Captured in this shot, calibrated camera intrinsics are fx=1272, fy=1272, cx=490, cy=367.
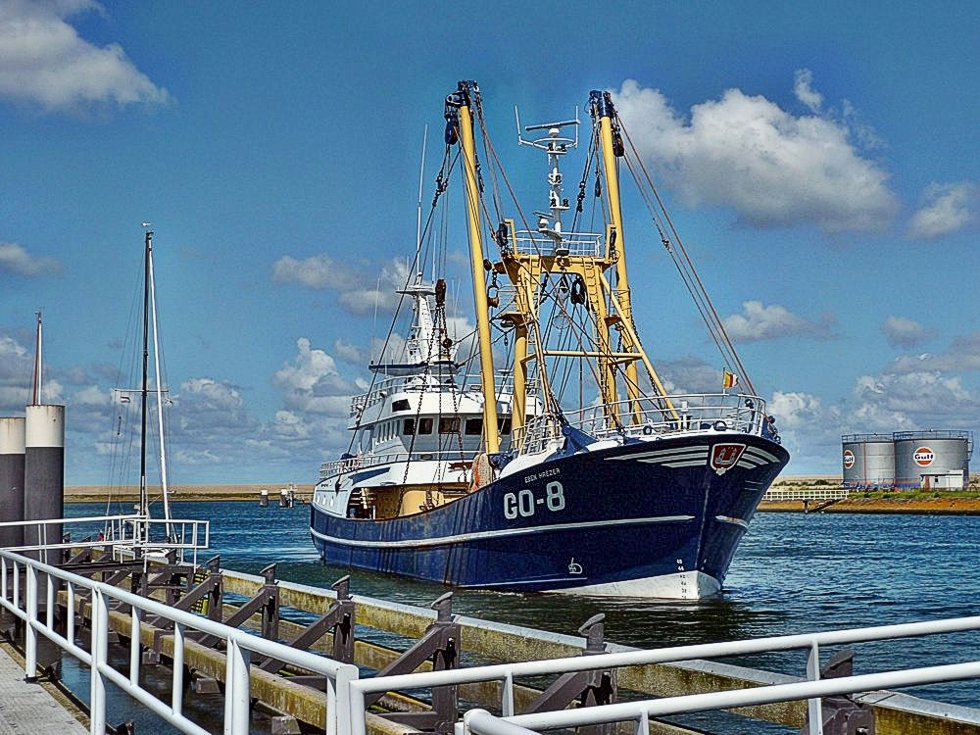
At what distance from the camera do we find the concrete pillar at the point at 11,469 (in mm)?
19906

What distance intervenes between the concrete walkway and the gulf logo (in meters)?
105

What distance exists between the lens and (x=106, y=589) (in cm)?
930

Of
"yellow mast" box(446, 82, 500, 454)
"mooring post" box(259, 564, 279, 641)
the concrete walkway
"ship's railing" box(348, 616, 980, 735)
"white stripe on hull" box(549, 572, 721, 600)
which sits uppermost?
"yellow mast" box(446, 82, 500, 454)


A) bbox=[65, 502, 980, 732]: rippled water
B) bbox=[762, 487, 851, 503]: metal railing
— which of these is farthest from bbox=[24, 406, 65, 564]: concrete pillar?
bbox=[762, 487, 851, 503]: metal railing

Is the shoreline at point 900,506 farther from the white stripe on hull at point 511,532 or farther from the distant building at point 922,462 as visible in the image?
the white stripe on hull at point 511,532

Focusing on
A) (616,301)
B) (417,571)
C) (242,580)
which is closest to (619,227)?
(616,301)

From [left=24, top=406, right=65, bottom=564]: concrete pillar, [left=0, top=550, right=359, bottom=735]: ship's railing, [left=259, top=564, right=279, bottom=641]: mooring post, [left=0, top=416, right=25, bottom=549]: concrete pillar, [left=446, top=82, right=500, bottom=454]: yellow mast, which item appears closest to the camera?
[left=0, top=550, right=359, bottom=735]: ship's railing

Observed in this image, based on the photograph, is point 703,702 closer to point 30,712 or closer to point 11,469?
point 30,712

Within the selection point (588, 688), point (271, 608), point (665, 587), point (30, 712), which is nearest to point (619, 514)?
point (665, 587)

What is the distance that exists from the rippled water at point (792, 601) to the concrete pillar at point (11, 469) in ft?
30.0

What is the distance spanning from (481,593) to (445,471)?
811 centimetres

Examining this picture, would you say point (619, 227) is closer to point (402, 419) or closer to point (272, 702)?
point (402, 419)

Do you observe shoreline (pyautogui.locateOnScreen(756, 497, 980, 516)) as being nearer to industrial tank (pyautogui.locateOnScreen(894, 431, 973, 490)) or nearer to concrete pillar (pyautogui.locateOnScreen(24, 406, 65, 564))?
industrial tank (pyautogui.locateOnScreen(894, 431, 973, 490))

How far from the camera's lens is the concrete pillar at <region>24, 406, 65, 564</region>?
18.6m
